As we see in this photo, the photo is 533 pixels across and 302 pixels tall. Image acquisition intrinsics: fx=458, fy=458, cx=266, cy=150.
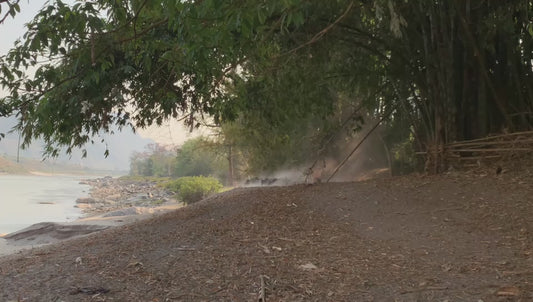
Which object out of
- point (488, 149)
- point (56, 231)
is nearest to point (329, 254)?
point (488, 149)

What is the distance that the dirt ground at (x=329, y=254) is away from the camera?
11.2 ft

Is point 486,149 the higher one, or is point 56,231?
point 486,149

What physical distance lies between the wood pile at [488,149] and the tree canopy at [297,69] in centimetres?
31

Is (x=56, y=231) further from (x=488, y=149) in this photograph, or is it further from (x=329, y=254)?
(x=488, y=149)

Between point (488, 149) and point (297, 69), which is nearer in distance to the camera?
point (488, 149)

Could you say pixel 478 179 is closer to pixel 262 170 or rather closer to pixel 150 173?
pixel 262 170

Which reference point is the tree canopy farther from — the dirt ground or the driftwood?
the dirt ground

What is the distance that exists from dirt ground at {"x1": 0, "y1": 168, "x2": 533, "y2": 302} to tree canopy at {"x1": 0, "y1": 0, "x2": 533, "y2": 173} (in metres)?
1.56

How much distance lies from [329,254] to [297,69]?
15.5 ft

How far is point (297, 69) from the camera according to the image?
27.1ft

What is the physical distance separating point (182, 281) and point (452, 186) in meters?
3.99

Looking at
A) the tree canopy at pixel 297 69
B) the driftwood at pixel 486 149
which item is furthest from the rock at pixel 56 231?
the driftwood at pixel 486 149

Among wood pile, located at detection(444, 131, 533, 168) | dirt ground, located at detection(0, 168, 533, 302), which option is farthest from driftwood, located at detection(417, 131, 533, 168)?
dirt ground, located at detection(0, 168, 533, 302)

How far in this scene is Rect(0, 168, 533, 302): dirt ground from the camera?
11.2 ft
